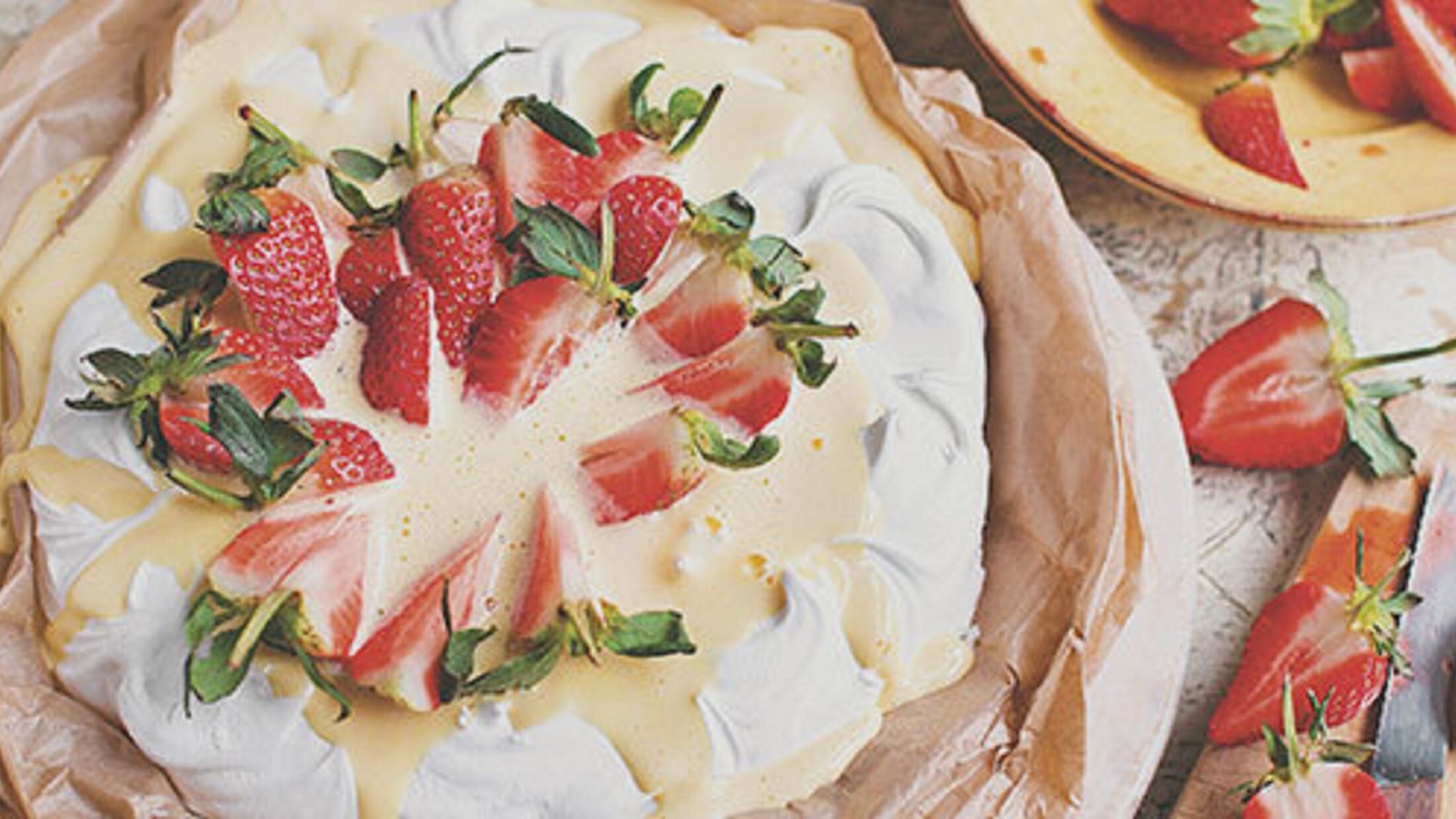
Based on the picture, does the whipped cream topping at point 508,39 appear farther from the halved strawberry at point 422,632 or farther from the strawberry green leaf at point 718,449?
the halved strawberry at point 422,632

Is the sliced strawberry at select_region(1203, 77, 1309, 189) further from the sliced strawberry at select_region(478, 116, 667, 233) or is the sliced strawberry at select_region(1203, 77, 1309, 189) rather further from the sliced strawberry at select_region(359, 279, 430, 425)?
the sliced strawberry at select_region(359, 279, 430, 425)

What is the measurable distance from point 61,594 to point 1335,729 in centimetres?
144

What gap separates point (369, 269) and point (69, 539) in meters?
0.41

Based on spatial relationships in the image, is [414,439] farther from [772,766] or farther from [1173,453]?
[1173,453]

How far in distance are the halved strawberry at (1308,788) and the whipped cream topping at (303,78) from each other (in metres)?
1.25

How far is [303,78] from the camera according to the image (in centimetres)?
220

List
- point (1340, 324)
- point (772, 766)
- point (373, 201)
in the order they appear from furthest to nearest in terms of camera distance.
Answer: point (1340, 324) < point (373, 201) < point (772, 766)

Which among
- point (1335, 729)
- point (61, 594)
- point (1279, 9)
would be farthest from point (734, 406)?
point (1279, 9)

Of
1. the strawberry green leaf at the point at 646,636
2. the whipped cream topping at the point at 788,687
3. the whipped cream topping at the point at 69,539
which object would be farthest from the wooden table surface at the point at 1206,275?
the strawberry green leaf at the point at 646,636

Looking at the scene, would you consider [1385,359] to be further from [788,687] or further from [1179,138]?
[788,687]

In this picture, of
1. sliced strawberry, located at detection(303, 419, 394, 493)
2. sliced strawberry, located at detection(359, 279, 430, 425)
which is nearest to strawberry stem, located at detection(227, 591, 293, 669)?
sliced strawberry, located at detection(303, 419, 394, 493)

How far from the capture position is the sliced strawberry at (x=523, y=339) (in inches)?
77.2

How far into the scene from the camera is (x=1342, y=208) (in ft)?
8.18

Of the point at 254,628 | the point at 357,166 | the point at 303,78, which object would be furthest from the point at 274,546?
the point at 303,78
